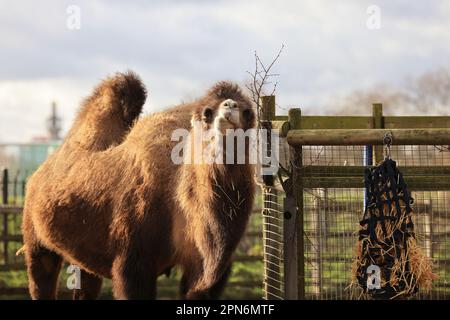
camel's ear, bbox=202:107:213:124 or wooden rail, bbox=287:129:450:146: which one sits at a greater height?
camel's ear, bbox=202:107:213:124

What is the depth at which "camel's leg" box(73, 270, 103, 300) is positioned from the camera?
443 inches

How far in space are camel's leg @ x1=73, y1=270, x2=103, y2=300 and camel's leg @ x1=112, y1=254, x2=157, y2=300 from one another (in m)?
2.28

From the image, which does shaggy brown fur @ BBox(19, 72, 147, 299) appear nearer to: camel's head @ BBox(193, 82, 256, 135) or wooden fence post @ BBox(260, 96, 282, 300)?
camel's head @ BBox(193, 82, 256, 135)

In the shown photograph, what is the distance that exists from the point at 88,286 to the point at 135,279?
8.23 feet

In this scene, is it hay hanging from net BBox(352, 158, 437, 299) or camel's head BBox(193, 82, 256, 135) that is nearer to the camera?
hay hanging from net BBox(352, 158, 437, 299)

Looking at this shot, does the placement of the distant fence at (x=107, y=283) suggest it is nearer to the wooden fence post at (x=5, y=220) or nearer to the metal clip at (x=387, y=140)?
the wooden fence post at (x=5, y=220)

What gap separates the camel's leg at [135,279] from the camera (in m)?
8.92

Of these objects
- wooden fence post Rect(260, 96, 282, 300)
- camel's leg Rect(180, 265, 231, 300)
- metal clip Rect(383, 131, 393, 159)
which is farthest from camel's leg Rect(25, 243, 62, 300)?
metal clip Rect(383, 131, 393, 159)

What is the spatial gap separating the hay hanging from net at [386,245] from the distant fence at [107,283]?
361 inches

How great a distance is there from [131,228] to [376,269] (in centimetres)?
276

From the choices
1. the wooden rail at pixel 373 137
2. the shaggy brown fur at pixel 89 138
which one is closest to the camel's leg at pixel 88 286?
the shaggy brown fur at pixel 89 138

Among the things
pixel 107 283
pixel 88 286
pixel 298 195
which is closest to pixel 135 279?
pixel 298 195

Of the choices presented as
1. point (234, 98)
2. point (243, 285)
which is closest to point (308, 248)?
point (234, 98)

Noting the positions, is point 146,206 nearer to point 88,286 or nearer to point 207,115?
point 207,115
